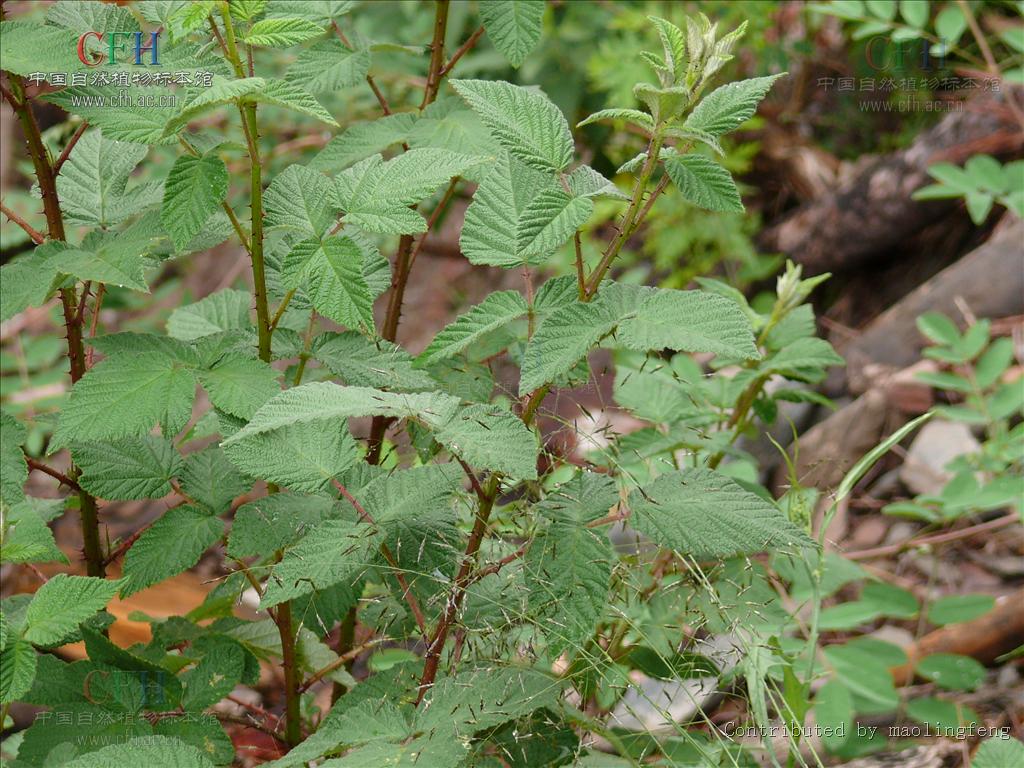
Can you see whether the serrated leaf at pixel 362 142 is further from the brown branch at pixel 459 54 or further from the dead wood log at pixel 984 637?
the dead wood log at pixel 984 637

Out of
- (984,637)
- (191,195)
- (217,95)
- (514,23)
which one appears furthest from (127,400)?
(984,637)

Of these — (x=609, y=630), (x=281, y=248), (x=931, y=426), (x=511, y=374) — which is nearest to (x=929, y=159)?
(x=931, y=426)

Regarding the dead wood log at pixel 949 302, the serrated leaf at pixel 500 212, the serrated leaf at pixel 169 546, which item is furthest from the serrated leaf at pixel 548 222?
the dead wood log at pixel 949 302

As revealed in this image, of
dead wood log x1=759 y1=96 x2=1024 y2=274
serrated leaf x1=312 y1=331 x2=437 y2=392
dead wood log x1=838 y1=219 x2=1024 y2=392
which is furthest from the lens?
dead wood log x1=759 y1=96 x2=1024 y2=274

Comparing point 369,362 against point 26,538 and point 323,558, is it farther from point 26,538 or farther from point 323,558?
point 26,538

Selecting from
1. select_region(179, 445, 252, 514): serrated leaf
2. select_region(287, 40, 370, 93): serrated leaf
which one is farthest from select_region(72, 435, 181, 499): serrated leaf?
select_region(287, 40, 370, 93): serrated leaf

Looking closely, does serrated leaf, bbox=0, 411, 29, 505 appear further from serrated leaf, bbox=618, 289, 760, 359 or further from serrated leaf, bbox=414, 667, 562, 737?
serrated leaf, bbox=618, 289, 760, 359

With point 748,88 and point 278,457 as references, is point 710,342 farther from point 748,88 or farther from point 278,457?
point 278,457
